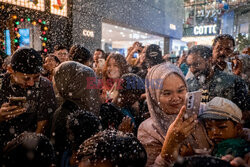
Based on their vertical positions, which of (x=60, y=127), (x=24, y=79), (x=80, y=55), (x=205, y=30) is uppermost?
(x=205, y=30)

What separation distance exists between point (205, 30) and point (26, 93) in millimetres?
26162

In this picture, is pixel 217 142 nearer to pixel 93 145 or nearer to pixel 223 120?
pixel 223 120

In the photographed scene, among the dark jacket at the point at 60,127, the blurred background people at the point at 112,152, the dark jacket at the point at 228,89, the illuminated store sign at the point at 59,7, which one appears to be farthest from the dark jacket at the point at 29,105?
the illuminated store sign at the point at 59,7

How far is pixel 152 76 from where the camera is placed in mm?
2125

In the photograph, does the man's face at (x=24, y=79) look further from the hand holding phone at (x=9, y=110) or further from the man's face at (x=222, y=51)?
the man's face at (x=222, y=51)

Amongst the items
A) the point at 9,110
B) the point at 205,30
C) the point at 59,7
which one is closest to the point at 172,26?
the point at 205,30

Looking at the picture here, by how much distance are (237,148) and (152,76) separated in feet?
3.21

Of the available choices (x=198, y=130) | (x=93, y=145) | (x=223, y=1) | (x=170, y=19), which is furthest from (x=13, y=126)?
(x=223, y=1)

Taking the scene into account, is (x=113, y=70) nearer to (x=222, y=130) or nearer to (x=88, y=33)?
(x=222, y=130)

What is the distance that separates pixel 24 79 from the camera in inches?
93.0

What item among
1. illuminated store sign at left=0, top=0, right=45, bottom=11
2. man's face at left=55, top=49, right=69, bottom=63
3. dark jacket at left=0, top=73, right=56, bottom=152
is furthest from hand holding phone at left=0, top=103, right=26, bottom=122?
illuminated store sign at left=0, top=0, right=45, bottom=11

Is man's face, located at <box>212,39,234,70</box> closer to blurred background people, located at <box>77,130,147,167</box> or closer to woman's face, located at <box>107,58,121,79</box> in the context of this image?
woman's face, located at <box>107,58,121,79</box>

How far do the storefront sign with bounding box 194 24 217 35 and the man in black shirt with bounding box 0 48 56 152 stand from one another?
25.8 metres

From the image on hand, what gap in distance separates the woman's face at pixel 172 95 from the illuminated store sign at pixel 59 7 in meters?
8.23
